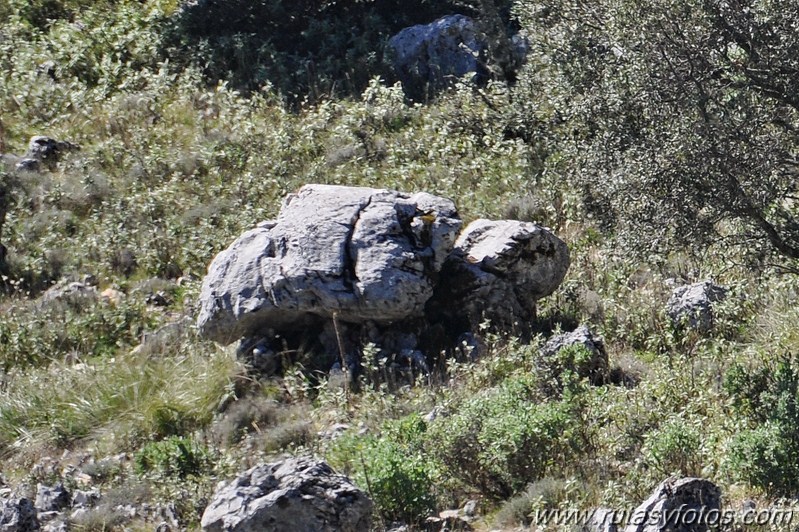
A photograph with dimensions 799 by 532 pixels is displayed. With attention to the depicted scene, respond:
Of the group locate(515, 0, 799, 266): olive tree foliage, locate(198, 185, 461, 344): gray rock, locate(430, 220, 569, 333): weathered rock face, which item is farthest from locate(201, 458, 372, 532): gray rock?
locate(430, 220, 569, 333): weathered rock face

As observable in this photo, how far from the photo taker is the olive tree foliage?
775 cm

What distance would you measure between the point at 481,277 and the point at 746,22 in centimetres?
379

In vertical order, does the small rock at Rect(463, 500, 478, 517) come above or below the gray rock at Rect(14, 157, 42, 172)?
below

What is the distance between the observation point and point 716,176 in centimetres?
782

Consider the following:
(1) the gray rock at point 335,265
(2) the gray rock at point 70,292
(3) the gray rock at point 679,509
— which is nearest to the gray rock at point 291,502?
(3) the gray rock at point 679,509

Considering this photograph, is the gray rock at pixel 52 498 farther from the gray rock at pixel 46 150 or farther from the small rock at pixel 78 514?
the gray rock at pixel 46 150

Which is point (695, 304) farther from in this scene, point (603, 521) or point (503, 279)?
point (603, 521)

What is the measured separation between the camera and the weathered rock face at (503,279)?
10.7m

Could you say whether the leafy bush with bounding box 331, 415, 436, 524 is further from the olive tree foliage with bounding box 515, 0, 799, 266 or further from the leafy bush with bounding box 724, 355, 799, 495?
the olive tree foliage with bounding box 515, 0, 799, 266

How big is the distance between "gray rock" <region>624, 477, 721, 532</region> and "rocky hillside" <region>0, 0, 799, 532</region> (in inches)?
0.7

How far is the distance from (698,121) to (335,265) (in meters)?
3.68

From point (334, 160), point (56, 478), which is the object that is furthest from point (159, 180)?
point (56, 478)

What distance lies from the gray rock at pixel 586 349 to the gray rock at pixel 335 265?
1308mm

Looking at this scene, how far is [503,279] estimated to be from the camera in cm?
1081
